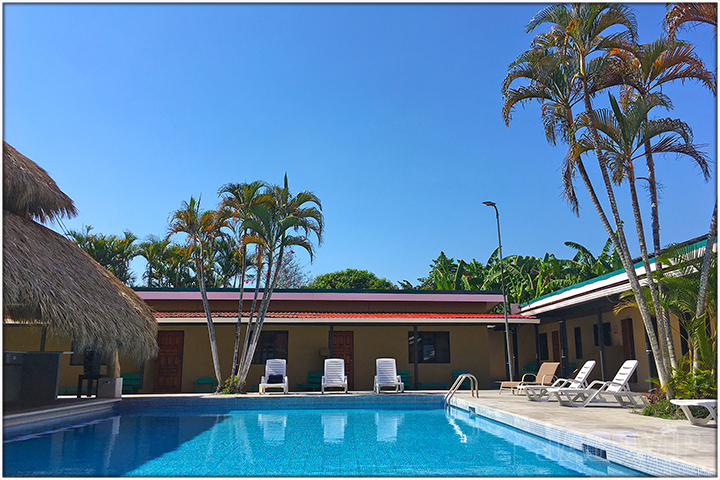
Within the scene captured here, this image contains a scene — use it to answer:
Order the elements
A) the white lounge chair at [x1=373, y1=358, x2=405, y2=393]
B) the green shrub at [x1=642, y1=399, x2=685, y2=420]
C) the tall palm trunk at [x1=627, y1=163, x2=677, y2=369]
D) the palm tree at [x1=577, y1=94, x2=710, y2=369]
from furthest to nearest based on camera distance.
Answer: the white lounge chair at [x1=373, y1=358, x2=405, y2=393], the palm tree at [x1=577, y1=94, x2=710, y2=369], the tall palm trunk at [x1=627, y1=163, x2=677, y2=369], the green shrub at [x1=642, y1=399, x2=685, y2=420]

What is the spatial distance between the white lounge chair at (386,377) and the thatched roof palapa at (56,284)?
607cm

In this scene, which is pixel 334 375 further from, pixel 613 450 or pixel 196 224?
pixel 613 450

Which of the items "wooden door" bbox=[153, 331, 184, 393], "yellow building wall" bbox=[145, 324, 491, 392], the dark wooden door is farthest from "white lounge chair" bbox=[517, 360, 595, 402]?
"wooden door" bbox=[153, 331, 184, 393]

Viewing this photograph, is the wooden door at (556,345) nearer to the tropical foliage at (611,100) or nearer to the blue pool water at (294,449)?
the blue pool water at (294,449)

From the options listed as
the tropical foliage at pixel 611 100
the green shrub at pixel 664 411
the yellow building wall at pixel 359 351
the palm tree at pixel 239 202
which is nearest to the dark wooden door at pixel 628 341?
the yellow building wall at pixel 359 351

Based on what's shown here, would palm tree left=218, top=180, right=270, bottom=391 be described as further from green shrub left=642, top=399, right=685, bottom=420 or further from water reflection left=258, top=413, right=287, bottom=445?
green shrub left=642, top=399, right=685, bottom=420

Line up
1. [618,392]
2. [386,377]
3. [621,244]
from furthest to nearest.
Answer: [386,377] → [618,392] → [621,244]

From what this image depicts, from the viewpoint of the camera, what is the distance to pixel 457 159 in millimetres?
21500

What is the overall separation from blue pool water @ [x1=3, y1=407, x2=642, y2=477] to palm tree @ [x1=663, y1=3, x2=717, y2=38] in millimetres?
6967

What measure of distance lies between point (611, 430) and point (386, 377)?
8639 mm

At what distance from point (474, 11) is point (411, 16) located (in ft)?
2.77

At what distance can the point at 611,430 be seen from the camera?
285 inches

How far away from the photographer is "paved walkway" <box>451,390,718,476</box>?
17.0 feet

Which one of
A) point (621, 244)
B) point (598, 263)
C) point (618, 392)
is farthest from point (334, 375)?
point (598, 263)
